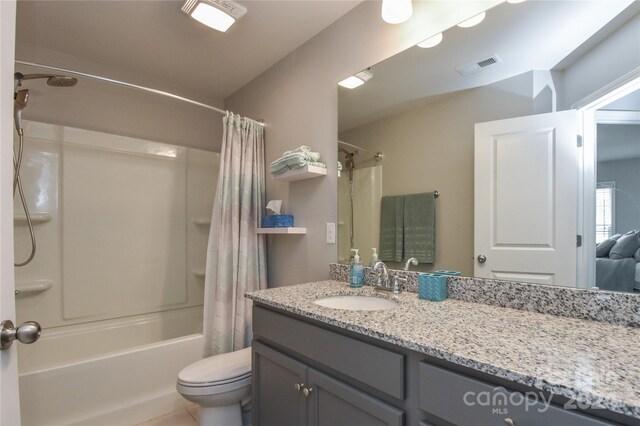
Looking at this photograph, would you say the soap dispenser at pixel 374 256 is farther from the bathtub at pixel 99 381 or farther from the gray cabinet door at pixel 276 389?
the bathtub at pixel 99 381

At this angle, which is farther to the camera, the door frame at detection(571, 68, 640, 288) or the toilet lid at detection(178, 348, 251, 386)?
the toilet lid at detection(178, 348, 251, 386)

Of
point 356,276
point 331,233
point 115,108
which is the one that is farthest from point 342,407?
point 115,108

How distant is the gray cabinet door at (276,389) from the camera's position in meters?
1.20

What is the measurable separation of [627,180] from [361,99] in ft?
3.99

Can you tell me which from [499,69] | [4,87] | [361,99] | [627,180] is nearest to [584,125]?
[627,180]

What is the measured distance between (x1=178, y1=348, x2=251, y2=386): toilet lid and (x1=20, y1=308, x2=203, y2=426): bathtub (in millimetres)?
505

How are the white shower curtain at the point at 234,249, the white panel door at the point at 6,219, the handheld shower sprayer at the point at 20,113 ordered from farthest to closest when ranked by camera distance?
1. the white shower curtain at the point at 234,249
2. the handheld shower sprayer at the point at 20,113
3. the white panel door at the point at 6,219

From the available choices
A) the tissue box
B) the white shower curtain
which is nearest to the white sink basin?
the tissue box

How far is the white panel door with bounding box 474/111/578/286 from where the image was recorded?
110cm

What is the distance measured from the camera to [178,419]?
1.98 m

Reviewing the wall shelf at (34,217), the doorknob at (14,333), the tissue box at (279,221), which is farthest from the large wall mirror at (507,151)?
the wall shelf at (34,217)

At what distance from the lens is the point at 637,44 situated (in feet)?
3.14

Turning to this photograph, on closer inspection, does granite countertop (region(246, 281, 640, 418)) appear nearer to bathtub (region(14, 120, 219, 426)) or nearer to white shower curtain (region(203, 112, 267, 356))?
white shower curtain (region(203, 112, 267, 356))

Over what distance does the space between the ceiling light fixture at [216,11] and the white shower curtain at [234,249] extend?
59 cm
